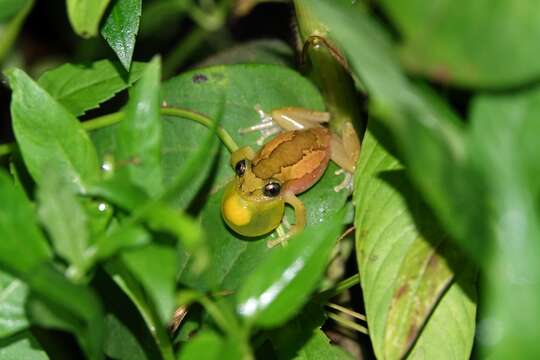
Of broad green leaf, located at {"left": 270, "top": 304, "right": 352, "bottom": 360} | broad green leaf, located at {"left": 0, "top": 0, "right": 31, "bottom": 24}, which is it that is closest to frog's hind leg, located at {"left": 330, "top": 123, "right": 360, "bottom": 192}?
broad green leaf, located at {"left": 270, "top": 304, "right": 352, "bottom": 360}

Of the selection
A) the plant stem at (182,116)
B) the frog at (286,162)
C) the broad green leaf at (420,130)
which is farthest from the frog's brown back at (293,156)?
the broad green leaf at (420,130)

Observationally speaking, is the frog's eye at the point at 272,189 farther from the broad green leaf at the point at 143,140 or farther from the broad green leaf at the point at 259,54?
the broad green leaf at the point at 143,140

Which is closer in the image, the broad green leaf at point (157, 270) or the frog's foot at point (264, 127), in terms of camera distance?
the broad green leaf at point (157, 270)

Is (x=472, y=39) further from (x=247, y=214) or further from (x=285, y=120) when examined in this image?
(x=285, y=120)

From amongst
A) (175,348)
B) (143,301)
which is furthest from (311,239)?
(175,348)

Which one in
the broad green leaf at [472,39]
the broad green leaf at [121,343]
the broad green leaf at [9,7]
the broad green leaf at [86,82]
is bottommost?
the broad green leaf at [121,343]

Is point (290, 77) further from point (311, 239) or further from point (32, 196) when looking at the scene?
point (311, 239)

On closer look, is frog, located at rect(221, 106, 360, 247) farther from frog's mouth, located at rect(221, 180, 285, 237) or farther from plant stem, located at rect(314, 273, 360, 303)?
plant stem, located at rect(314, 273, 360, 303)
